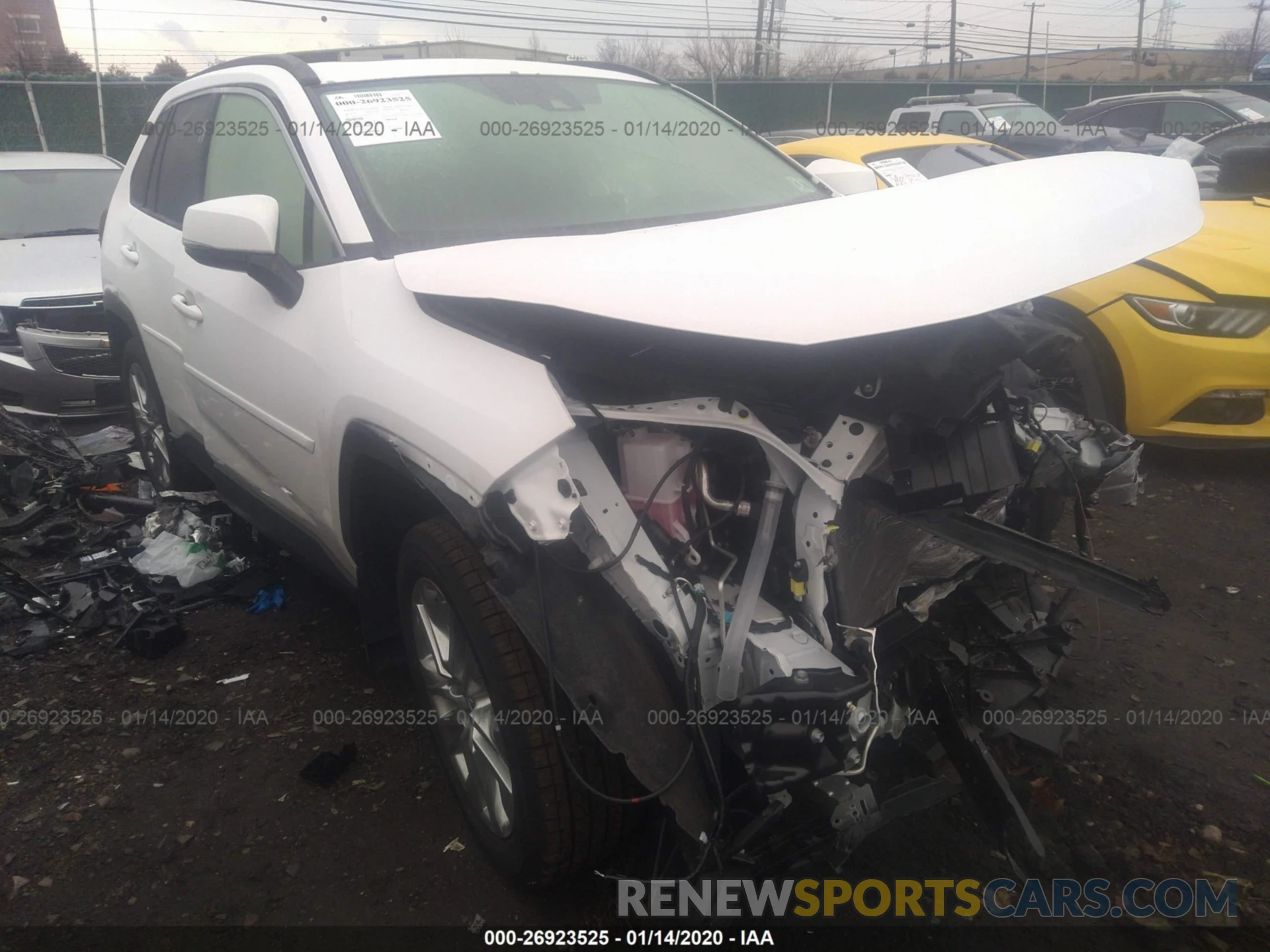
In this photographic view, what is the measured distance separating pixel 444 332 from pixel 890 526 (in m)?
1.09

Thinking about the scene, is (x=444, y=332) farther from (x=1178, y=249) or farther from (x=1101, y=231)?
(x=1178, y=249)

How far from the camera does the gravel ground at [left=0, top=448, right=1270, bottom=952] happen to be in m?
2.17

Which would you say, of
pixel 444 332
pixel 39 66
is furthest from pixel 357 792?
pixel 39 66

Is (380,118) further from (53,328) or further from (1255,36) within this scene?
(1255,36)

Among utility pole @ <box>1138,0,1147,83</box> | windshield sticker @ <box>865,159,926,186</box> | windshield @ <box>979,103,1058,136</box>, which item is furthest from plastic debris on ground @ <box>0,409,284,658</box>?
utility pole @ <box>1138,0,1147,83</box>

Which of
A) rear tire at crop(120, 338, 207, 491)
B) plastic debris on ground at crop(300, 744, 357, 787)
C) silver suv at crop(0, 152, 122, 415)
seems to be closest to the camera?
plastic debris on ground at crop(300, 744, 357, 787)

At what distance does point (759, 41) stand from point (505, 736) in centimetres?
3599

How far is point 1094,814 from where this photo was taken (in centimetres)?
233

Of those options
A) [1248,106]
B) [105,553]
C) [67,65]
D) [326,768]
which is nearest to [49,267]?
[105,553]

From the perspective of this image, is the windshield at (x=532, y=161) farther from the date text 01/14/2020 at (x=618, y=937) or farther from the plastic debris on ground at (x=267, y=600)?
the plastic debris on ground at (x=267, y=600)

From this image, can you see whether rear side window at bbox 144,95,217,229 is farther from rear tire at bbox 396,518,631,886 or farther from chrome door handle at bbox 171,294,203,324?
rear tire at bbox 396,518,631,886

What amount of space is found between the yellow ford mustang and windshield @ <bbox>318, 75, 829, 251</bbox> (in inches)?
47.4

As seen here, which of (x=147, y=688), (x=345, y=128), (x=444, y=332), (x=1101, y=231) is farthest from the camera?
(x=147, y=688)

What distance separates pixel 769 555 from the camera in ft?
6.04
